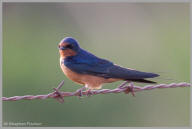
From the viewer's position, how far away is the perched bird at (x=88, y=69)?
229 inches

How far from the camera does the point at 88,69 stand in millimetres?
6043

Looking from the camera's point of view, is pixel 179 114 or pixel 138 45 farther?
pixel 138 45

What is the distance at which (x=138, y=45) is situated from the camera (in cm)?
966

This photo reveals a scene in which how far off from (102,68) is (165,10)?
16.7ft

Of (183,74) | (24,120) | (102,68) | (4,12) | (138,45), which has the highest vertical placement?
(4,12)

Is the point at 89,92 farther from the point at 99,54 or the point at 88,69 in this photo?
the point at 99,54

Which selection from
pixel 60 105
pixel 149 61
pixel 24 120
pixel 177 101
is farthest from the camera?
pixel 149 61

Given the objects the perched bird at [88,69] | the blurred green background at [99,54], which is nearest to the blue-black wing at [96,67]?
the perched bird at [88,69]

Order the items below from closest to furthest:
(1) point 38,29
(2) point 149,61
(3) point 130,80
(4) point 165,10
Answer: (3) point 130,80
(2) point 149,61
(1) point 38,29
(4) point 165,10

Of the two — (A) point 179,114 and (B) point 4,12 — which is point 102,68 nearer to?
(A) point 179,114

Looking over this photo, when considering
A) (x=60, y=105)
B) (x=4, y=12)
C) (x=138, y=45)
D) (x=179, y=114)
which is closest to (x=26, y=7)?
(x=4, y=12)

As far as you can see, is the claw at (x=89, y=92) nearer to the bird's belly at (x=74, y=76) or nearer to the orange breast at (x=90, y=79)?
the orange breast at (x=90, y=79)

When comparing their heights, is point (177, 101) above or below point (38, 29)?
below

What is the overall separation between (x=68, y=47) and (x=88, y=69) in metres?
0.40
